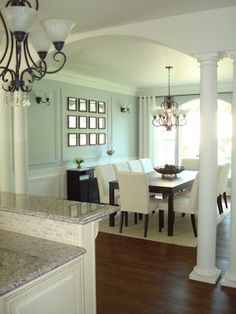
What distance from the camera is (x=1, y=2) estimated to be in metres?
2.91

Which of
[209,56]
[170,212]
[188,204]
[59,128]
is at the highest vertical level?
[209,56]

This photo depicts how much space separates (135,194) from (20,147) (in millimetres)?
1756

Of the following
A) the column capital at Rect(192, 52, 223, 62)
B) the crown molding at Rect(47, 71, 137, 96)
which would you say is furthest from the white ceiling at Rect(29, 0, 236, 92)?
the column capital at Rect(192, 52, 223, 62)

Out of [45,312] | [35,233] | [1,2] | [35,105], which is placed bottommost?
[45,312]

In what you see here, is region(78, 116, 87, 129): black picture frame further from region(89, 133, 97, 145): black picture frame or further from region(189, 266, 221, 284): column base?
region(189, 266, 221, 284): column base

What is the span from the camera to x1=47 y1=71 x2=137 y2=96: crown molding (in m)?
6.48

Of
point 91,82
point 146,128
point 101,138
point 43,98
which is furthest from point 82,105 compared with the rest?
point 146,128

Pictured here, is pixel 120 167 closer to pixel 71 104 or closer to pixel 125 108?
pixel 71 104

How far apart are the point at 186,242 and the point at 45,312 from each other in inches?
128

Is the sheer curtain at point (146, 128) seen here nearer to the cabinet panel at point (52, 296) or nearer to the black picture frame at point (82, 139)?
the black picture frame at point (82, 139)

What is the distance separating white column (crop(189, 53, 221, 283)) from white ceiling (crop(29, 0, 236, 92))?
2.08 ft

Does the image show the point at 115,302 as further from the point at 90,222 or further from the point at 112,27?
the point at 112,27

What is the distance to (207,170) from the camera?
3.36 m

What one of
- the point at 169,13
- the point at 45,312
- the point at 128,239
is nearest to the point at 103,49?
the point at 169,13
